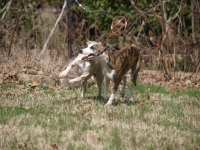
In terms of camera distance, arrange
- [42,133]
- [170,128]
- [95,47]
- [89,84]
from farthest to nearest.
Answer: [89,84]
[95,47]
[170,128]
[42,133]

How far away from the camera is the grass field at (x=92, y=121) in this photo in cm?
628

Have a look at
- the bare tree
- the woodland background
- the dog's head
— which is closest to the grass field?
the dog's head

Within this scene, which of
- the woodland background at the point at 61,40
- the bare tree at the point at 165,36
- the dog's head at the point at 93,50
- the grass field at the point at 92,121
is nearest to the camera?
the grass field at the point at 92,121

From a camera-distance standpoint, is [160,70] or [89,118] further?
[160,70]

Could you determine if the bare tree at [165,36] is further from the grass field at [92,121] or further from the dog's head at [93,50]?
the dog's head at [93,50]

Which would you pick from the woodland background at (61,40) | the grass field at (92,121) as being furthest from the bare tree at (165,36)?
the grass field at (92,121)

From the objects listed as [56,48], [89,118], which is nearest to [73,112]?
[89,118]

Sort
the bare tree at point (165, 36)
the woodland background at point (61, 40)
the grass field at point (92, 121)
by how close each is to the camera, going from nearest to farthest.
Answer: the grass field at point (92, 121) < the woodland background at point (61, 40) < the bare tree at point (165, 36)

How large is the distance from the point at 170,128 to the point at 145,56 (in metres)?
8.81

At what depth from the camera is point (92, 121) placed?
746cm

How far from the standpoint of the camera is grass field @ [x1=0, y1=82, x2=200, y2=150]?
6281 millimetres

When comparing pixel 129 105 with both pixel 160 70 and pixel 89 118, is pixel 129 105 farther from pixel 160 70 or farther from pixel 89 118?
pixel 160 70

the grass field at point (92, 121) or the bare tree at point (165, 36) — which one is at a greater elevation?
the bare tree at point (165, 36)

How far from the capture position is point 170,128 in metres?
7.25
